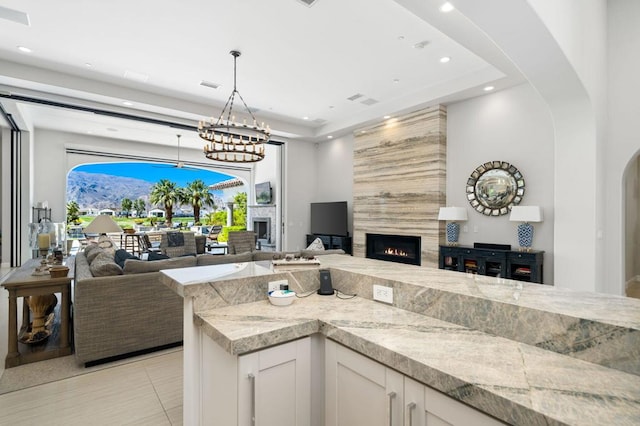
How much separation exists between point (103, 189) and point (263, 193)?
523 cm

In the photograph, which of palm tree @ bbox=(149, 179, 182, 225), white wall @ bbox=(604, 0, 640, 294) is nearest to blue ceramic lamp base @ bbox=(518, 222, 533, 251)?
white wall @ bbox=(604, 0, 640, 294)

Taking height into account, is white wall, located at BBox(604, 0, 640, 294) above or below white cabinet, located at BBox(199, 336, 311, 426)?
above

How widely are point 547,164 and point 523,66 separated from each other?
2.18 metres

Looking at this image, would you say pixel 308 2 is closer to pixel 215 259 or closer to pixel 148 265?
pixel 215 259

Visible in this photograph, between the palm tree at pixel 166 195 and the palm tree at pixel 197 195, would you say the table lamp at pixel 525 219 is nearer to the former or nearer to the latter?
the palm tree at pixel 197 195

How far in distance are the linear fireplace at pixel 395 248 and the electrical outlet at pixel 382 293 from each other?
4521 mm

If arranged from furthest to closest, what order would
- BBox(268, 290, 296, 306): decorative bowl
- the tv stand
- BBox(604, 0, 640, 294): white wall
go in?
1. the tv stand
2. BBox(604, 0, 640, 294): white wall
3. BBox(268, 290, 296, 306): decorative bowl

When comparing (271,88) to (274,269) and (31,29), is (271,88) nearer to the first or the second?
(31,29)

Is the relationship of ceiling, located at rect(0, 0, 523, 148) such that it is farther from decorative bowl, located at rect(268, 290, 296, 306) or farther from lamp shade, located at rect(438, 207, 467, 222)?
decorative bowl, located at rect(268, 290, 296, 306)

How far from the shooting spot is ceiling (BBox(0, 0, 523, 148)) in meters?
3.48

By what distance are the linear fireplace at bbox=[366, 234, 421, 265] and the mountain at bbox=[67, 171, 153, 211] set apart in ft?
27.6

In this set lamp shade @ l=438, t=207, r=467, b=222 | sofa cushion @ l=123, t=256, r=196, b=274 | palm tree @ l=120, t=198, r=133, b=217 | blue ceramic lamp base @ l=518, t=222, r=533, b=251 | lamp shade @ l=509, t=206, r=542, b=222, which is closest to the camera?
sofa cushion @ l=123, t=256, r=196, b=274

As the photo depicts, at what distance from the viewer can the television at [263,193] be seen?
10.0 m

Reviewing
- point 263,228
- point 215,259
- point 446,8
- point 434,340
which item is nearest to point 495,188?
point 446,8
